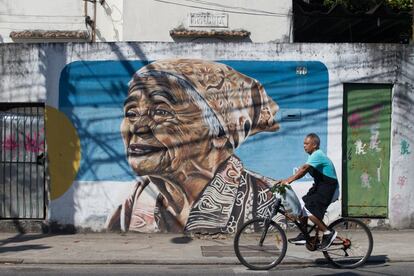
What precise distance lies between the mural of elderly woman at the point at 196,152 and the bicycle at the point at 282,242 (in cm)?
241

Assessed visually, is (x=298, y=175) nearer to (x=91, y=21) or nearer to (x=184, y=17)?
(x=184, y=17)

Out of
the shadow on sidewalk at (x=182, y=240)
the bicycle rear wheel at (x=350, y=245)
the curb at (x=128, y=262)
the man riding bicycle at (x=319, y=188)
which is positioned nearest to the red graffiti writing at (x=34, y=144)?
the curb at (x=128, y=262)

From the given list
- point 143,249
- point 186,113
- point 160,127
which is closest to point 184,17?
point 186,113

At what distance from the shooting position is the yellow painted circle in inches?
421

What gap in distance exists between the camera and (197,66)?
10648 mm

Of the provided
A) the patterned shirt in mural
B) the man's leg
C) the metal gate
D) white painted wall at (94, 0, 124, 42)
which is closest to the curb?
the man's leg

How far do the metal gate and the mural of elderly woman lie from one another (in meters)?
1.58

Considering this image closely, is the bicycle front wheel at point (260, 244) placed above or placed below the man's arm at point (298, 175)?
below

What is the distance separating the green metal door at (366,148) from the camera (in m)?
10.8

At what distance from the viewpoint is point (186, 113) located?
10625 mm

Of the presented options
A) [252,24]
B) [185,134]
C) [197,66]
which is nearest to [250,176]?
[185,134]

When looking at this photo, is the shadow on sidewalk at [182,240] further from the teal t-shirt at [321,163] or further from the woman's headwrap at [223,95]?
the teal t-shirt at [321,163]

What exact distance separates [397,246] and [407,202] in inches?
56.8

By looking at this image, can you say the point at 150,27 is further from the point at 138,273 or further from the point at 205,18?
the point at 138,273
